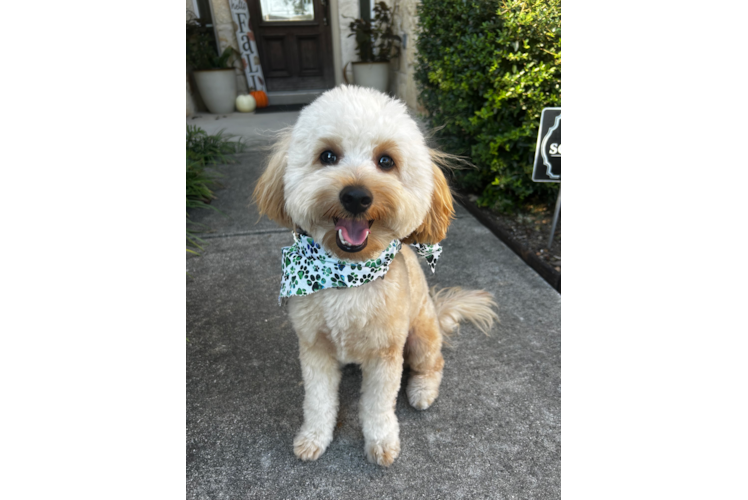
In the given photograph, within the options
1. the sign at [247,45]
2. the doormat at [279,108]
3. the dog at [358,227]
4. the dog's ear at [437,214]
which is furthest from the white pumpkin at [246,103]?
the dog's ear at [437,214]

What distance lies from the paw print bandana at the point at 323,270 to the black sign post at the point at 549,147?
1.81m

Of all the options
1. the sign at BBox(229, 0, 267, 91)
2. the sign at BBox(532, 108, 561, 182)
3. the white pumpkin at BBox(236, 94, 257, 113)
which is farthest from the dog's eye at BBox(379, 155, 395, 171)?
the sign at BBox(229, 0, 267, 91)

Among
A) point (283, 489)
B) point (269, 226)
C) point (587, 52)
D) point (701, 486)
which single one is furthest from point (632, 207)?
point (269, 226)

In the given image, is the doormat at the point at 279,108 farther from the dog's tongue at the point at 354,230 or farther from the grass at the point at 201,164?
the dog's tongue at the point at 354,230

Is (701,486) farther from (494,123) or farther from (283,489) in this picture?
(494,123)

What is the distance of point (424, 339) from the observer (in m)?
2.04

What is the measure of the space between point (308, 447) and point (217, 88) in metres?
8.03

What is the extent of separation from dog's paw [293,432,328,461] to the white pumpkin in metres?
7.77

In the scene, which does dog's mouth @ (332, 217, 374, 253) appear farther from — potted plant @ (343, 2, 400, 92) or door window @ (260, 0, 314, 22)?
door window @ (260, 0, 314, 22)

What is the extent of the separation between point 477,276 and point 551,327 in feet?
2.44

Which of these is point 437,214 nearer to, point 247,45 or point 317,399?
point 317,399

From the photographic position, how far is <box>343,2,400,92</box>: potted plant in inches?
315

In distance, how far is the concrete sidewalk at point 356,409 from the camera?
5.65 ft

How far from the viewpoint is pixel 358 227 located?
147 centimetres
